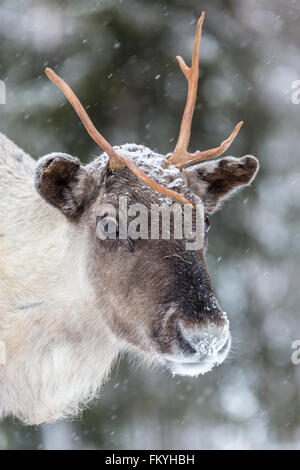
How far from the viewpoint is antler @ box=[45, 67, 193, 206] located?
5.18 metres

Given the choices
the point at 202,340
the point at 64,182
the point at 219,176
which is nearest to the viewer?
the point at 202,340

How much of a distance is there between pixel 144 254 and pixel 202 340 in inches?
36.6

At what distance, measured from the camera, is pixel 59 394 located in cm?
636

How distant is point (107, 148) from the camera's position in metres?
5.52

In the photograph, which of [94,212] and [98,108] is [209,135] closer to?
[98,108]

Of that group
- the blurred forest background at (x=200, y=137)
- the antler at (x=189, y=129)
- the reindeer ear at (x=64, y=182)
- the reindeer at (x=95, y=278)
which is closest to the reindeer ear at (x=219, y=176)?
the reindeer at (x=95, y=278)

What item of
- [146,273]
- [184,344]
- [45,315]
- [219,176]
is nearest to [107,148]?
[146,273]

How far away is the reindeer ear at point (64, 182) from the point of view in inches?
214

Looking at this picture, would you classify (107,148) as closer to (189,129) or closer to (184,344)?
(189,129)

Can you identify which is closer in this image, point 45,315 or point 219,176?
point 45,315

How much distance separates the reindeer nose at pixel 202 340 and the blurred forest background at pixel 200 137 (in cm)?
872

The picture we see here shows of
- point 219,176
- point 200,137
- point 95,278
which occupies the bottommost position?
point 95,278

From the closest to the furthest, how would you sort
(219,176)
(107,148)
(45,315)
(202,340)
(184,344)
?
1. (202,340)
2. (184,344)
3. (107,148)
4. (45,315)
5. (219,176)

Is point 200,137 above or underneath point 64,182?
above
